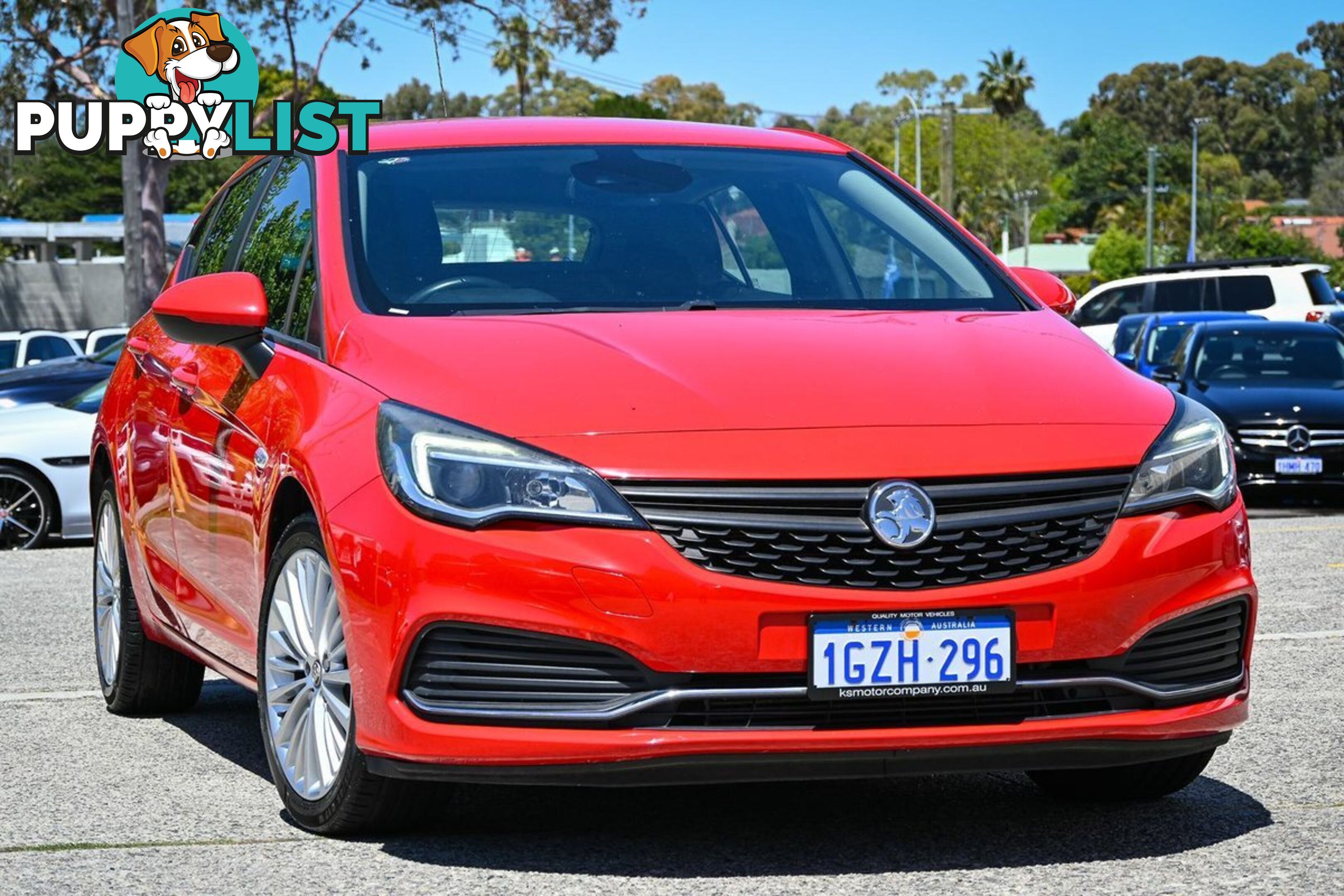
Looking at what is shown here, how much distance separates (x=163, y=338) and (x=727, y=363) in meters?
2.57

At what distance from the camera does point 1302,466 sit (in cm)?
1709

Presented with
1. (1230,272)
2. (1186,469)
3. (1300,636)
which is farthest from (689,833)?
(1230,272)

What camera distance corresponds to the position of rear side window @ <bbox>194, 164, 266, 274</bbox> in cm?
664

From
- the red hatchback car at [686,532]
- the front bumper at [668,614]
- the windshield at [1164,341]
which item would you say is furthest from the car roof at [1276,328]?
the front bumper at [668,614]

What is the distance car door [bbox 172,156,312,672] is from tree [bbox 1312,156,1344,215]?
485 ft

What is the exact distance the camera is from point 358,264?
525cm

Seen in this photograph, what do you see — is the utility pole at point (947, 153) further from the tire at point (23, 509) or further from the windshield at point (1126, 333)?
the tire at point (23, 509)

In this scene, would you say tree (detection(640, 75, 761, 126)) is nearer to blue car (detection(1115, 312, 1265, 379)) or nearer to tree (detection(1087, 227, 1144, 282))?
tree (detection(1087, 227, 1144, 282))

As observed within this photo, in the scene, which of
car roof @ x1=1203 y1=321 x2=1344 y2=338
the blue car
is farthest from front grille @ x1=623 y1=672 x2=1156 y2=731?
the blue car

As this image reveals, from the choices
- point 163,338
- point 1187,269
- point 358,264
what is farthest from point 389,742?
point 1187,269

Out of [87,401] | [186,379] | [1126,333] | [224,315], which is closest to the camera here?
[224,315]

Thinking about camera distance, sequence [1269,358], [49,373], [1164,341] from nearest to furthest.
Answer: [49,373] < [1269,358] < [1164,341]

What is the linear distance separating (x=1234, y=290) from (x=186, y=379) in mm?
26879

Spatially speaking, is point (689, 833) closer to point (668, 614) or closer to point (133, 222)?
point (668, 614)
